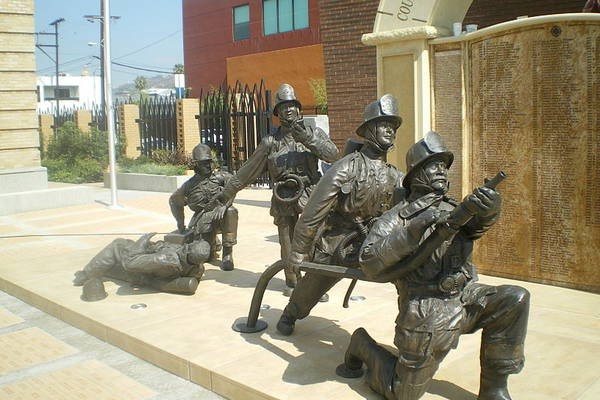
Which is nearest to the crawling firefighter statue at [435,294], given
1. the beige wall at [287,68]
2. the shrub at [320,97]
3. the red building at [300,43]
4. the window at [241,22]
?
the red building at [300,43]

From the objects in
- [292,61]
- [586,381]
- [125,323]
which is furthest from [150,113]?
[586,381]

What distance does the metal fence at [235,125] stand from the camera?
18750mm

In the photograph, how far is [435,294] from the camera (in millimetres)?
4207

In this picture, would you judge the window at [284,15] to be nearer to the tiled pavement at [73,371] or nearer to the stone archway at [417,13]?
the stone archway at [417,13]

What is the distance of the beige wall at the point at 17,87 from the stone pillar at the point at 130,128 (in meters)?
6.95

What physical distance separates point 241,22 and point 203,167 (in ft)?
107

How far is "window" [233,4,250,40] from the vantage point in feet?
129

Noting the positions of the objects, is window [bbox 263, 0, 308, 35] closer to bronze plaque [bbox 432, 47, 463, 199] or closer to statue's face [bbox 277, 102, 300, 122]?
bronze plaque [bbox 432, 47, 463, 199]

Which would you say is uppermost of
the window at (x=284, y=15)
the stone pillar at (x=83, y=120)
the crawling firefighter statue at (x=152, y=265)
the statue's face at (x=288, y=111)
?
the window at (x=284, y=15)

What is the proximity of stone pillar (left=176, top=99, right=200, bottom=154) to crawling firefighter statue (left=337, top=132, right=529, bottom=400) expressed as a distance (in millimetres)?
17021

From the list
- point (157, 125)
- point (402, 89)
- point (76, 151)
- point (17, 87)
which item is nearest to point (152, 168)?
point (157, 125)

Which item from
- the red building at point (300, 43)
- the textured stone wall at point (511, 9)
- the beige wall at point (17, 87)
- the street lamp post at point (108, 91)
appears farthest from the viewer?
the beige wall at point (17, 87)

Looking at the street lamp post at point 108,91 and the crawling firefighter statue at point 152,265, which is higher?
the street lamp post at point 108,91

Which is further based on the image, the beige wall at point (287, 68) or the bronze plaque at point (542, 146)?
the beige wall at point (287, 68)
